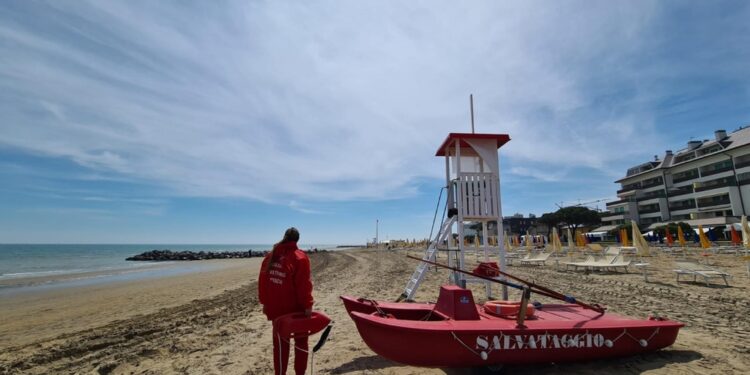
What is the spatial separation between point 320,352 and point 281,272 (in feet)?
8.43

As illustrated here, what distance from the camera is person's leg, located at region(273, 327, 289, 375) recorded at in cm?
386

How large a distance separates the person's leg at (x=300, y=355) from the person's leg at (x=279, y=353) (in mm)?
126

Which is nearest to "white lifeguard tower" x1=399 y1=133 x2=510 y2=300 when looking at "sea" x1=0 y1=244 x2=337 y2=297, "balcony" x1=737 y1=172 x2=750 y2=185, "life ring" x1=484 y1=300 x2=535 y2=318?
"life ring" x1=484 y1=300 x2=535 y2=318

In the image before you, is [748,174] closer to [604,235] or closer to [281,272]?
[604,235]

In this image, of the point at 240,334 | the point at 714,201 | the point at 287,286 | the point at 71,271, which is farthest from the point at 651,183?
the point at 71,271

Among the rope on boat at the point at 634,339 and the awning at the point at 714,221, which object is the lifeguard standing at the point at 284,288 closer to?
the rope on boat at the point at 634,339

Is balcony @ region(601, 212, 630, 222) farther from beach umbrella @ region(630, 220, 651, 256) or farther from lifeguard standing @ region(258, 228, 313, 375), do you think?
lifeguard standing @ region(258, 228, 313, 375)

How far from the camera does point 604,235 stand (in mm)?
64000

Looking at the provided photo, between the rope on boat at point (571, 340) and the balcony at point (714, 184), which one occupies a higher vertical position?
the balcony at point (714, 184)

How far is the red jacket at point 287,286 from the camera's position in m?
3.82

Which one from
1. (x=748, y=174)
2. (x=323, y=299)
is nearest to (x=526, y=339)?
(x=323, y=299)

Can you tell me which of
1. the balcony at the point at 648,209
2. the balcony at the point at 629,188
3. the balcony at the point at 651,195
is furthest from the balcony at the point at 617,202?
the balcony at the point at 648,209

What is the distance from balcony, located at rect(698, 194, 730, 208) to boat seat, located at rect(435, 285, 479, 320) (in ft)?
203

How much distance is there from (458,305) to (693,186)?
6661 cm
